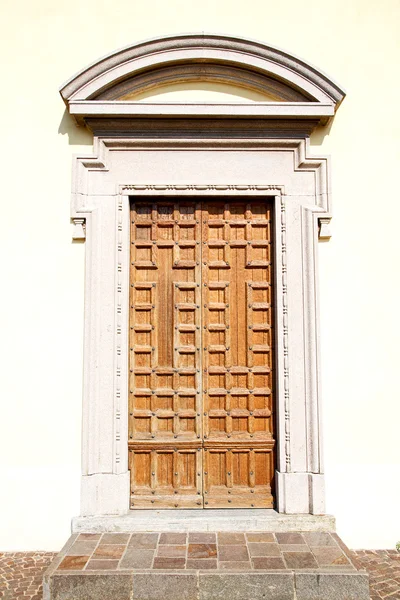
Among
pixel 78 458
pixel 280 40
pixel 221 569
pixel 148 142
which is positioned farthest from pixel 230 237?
pixel 221 569

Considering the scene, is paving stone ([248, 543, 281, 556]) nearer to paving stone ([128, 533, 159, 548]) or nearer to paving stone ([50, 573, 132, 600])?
paving stone ([128, 533, 159, 548])

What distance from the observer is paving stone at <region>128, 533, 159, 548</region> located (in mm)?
4285

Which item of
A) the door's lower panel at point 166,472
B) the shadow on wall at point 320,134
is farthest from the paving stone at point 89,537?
the shadow on wall at point 320,134

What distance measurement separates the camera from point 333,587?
379 cm

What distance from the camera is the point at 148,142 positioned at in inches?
196

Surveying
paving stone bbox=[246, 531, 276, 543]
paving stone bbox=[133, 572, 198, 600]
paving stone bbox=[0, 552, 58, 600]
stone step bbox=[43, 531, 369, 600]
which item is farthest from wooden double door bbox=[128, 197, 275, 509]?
paving stone bbox=[133, 572, 198, 600]

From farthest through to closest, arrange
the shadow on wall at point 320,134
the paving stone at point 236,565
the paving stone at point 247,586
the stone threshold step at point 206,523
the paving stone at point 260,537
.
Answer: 1. the shadow on wall at point 320,134
2. the stone threshold step at point 206,523
3. the paving stone at point 260,537
4. the paving stone at point 236,565
5. the paving stone at point 247,586

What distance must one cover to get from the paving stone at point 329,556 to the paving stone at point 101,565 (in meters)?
1.63

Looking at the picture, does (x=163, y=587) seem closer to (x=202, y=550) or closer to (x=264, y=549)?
(x=202, y=550)

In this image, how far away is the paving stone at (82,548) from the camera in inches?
164

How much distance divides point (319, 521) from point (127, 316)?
8.73ft

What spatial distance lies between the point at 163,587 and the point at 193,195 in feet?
11.4

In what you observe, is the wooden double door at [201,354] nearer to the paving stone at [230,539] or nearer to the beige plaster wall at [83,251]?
the paving stone at [230,539]

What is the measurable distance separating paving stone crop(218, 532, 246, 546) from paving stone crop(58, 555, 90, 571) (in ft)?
3.77
